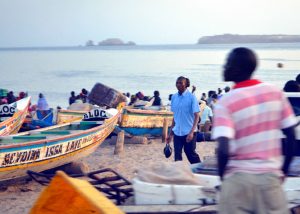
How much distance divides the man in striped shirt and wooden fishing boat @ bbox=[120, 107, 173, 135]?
11.0 meters

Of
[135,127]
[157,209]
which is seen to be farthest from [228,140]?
[135,127]

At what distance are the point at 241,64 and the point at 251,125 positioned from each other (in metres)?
0.42

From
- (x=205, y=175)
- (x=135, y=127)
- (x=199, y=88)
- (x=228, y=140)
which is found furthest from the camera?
(x=199, y=88)

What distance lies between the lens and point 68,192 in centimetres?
457

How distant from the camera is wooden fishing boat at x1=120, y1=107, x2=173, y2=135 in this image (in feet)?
48.8

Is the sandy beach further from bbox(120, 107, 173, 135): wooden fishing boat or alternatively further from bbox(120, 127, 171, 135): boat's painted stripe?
bbox(120, 107, 173, 135): wooden fishing boat

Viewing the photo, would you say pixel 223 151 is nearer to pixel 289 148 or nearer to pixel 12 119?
pixel 289 148

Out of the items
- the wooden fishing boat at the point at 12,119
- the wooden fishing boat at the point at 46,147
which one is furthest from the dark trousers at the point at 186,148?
the wooden fishing boat at the point at 12,119

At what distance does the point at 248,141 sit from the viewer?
3857mm

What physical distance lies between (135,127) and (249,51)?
36.8ft

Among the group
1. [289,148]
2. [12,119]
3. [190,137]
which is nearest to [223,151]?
[289,148]

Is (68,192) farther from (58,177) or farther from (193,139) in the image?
(193,139)

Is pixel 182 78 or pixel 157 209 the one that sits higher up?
pixel 182 78

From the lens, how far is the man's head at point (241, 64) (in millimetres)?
3893
